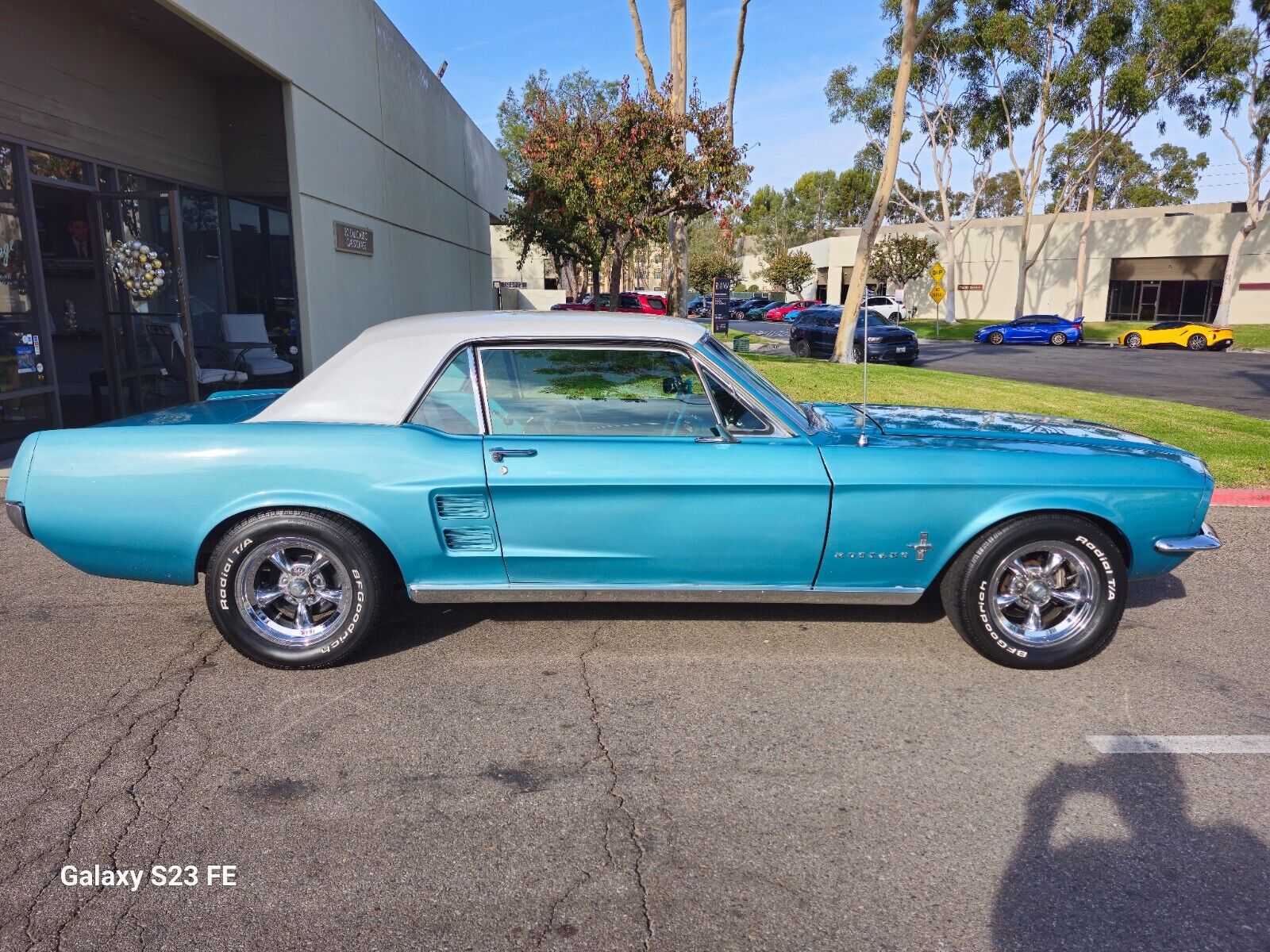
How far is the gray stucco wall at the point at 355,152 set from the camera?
10.8 meters

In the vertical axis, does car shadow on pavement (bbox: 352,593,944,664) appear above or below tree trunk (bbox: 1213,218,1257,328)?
below

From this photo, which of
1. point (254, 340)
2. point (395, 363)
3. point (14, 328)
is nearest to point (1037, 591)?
point (395, 363)

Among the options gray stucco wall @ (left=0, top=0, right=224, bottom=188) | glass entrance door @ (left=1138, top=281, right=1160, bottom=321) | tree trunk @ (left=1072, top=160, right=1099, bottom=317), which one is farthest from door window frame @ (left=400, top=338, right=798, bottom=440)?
glass entrance door @ (left=1138, top=281, right=1160, bottom=321)

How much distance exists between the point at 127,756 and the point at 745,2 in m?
25.3

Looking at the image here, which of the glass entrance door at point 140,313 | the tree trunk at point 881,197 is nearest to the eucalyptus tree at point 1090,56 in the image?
the tree trunk at point 881,197

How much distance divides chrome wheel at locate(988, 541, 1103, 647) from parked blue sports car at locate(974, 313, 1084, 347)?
3417cm

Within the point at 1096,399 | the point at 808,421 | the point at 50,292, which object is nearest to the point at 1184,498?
the point at 808,421

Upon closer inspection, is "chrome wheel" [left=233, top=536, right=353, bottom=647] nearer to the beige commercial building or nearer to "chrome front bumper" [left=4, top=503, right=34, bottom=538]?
"chrome front bumper" [left=4, top=503, right=34, bottom=538]

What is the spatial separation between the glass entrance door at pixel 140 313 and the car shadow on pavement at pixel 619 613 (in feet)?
23.5

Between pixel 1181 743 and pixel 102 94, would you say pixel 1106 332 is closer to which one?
pixel 102 94

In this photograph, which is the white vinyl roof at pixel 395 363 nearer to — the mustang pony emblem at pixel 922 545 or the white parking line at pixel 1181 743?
the mustang pony emblem at pixel 922 545

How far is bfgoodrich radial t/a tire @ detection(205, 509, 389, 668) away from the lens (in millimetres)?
3744

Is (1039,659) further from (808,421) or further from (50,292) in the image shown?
(50,292)

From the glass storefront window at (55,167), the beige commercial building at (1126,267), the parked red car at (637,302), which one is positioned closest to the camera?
the glass storefront window at (55,167)
